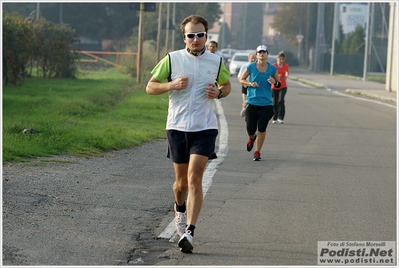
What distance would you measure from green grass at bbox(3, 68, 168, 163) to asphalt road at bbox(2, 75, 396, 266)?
586 millimetres

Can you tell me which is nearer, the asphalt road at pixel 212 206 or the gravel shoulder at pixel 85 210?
the gravel shoulder at pixel 85 210

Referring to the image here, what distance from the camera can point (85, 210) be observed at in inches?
331

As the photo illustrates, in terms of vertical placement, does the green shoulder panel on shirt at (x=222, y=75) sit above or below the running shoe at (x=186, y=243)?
above

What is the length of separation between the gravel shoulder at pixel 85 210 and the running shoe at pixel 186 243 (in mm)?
184

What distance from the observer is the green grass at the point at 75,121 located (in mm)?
13234

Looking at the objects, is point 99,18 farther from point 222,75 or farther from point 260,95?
point 222,75

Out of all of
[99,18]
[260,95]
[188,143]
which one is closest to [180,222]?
[188,143]

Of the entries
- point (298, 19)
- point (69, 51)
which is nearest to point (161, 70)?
point (69, 51)

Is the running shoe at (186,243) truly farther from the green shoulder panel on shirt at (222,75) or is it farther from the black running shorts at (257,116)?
the black running shorts at (257,116)

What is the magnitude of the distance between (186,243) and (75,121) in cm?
1152

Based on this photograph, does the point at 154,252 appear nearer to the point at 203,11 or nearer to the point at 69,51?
the point at 69,51

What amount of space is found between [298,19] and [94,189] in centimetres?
9040

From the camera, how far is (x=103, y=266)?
243 inches

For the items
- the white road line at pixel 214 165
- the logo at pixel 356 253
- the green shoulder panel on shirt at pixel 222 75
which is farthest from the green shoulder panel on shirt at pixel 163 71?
the logo at pixel 356 253
